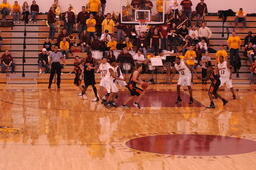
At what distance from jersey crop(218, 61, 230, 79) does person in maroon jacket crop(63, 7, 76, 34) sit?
1119 cm

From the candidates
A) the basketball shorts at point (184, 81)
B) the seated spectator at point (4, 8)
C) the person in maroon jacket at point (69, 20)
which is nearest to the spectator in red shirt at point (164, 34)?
the person in maroon jacket at point (69, 20)

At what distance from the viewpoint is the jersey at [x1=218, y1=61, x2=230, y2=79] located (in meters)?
21.0

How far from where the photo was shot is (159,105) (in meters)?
20.3

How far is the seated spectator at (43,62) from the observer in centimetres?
2806

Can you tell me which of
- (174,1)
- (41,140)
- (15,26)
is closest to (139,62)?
(174,1)

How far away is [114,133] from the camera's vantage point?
579 inches

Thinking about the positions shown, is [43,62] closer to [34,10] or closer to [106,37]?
[106,37]

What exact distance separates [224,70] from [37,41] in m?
12.8

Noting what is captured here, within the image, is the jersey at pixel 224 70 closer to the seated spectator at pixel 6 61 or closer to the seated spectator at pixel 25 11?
the seated spectator at pixel 6 61

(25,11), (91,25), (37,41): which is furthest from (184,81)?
(25,11)

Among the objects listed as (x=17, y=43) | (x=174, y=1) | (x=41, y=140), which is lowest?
(x=41, y=140)

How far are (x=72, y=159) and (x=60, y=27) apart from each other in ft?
65.5

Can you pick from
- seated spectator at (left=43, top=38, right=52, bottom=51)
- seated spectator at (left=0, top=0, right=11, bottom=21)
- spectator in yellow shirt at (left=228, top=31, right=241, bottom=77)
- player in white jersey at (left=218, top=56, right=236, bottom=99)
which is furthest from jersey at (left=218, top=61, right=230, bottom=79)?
seated spectator at (left=0, top=0, right=11, bottom=21)

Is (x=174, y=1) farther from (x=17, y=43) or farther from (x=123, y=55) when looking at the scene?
(x=17, y=43)
